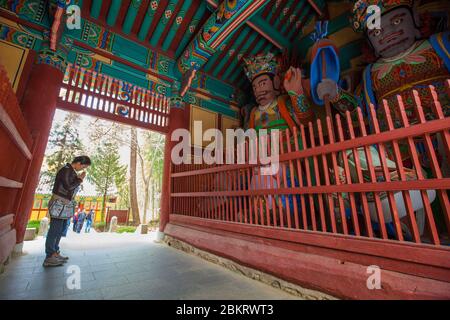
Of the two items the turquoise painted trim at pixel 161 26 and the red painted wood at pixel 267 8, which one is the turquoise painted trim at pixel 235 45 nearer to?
the red painted wood at pixel 267 8

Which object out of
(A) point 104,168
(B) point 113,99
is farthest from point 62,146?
(B) point 113,99

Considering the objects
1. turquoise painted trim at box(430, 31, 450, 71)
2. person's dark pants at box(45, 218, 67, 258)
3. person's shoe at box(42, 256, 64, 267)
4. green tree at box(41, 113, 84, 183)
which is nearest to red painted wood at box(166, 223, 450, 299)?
person's shoe at box(42, 256, 64, 267)

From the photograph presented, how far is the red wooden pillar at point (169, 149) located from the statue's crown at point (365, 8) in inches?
152

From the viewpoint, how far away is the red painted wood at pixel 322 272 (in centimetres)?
128

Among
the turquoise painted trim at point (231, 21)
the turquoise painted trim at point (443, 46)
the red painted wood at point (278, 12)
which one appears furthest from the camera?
the red painted wood at point (278, 12)

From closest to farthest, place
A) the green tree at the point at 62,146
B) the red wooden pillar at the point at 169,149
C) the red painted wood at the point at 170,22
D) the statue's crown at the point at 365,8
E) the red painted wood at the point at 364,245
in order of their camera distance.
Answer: the red painted wood at the point at 364,245 → the statue's crown at the point at 365,8 → the red painted wood at the point at 170,22 → the red wooden pillar at the point at 169,149 → the green tree at the point at 62,146

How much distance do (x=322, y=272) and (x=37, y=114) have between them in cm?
458

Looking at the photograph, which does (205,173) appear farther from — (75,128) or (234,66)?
(75,128)

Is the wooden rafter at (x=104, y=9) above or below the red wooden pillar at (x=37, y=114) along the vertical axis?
above

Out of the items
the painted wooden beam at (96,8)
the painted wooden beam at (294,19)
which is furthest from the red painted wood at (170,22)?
the painted wooden beam at (294,19)

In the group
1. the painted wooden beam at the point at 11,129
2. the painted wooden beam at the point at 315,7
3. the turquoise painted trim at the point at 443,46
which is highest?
the painted wooden beam at the point at 315,7

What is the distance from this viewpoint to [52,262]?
2.53 meters

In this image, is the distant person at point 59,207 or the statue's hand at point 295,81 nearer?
the distant person at point 59,207

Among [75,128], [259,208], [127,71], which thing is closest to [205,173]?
[259,208]
